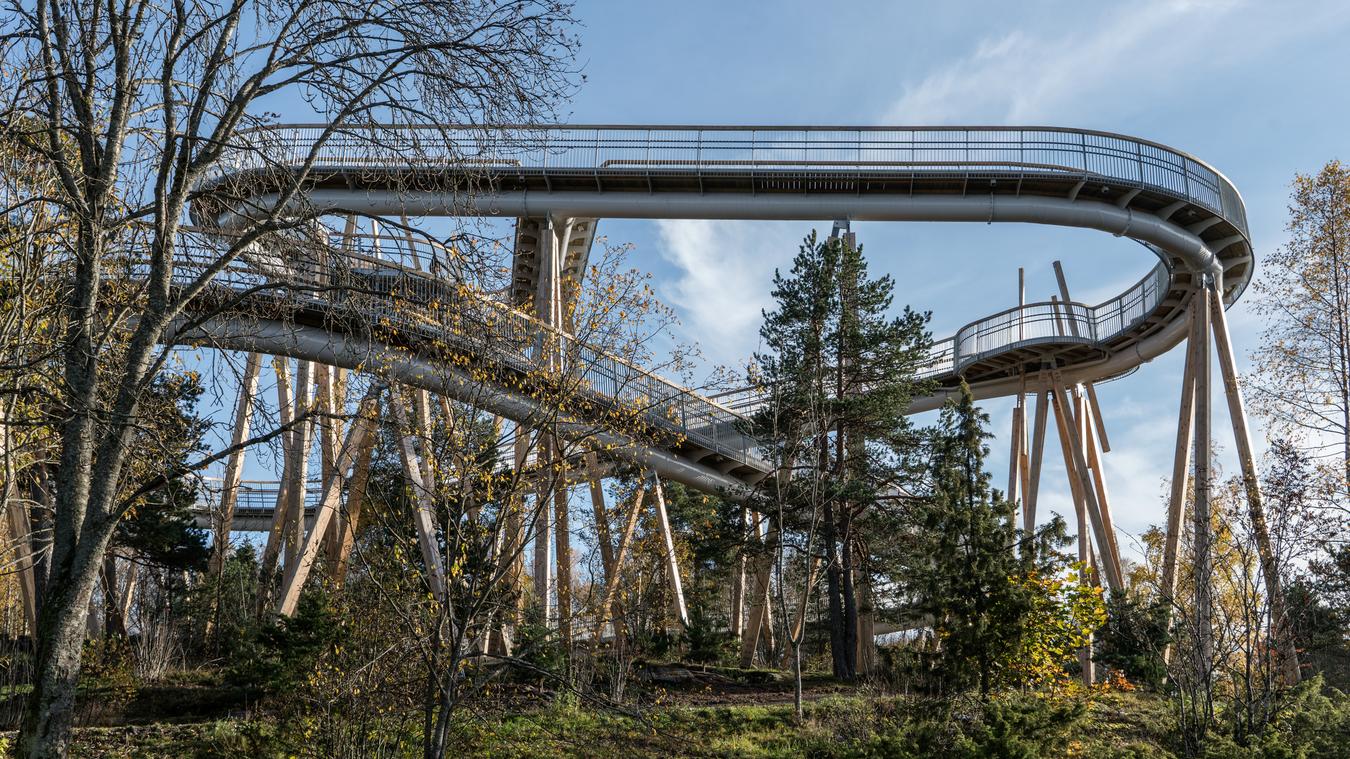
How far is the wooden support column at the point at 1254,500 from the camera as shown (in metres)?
12.9

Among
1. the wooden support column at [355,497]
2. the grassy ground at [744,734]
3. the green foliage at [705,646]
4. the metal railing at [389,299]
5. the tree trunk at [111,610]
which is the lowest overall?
the grassy ground at [744,734]

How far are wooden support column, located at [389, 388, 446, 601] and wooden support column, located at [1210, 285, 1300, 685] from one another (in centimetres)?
916

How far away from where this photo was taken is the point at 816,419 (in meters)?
17.6

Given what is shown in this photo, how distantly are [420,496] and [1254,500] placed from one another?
11775 millimetres

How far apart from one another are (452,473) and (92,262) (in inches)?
167

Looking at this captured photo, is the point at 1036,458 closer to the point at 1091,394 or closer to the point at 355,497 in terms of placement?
the point at 1091,394

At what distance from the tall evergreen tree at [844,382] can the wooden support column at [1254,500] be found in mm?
5554

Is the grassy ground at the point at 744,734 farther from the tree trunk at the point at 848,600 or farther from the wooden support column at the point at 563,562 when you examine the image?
the tree trunk at the point at 848,600

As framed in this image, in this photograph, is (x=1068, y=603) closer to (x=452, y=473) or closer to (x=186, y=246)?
(x=452, y=473)

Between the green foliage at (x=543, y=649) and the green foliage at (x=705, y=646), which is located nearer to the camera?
the green foliage at (x=543, y=649)

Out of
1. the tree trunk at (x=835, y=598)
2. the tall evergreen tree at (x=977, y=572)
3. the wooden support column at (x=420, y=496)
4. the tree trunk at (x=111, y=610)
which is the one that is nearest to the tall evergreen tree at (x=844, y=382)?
the tree trunk at (x=835, y=598)

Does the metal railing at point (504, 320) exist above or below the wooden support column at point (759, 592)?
above

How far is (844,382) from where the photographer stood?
2009 centimetres

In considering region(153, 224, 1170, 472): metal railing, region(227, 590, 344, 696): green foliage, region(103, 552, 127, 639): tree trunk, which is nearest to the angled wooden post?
region(153, 224, 1170, 472): metal railing
